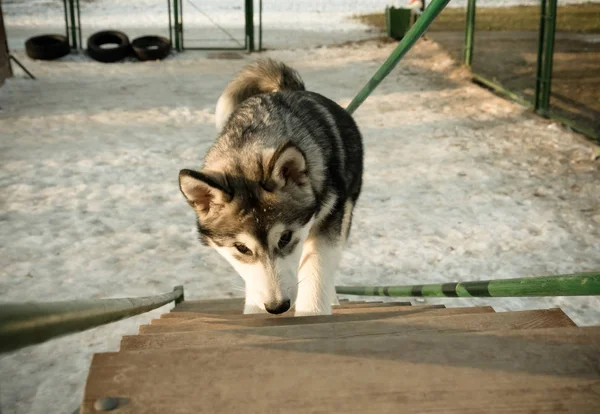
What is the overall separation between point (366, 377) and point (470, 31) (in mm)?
11229

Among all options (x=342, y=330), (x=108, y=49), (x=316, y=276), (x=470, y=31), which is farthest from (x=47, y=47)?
(x=342, y=330)

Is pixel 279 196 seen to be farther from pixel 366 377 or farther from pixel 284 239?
pixel 366 377

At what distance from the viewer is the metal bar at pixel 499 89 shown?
9.67 m

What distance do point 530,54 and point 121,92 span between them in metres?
7.27

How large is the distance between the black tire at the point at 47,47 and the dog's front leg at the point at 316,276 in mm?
12077

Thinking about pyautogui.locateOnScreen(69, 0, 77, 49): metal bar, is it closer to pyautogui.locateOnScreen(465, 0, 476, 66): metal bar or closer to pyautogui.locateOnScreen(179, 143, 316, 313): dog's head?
pyautogui.locateOnScreen(465, 0, 476, 66): metal bar

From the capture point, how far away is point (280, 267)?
2.73m

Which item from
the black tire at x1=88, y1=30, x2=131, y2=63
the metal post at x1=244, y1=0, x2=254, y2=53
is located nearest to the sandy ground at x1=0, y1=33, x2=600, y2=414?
the black tire at x1=88, y1=30, x2=131, y2=63

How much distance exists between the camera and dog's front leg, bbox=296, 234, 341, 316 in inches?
125

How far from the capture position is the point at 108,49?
13.5m

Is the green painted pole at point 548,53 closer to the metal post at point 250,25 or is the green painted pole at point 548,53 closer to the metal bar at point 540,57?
the metal bar at point 540,57

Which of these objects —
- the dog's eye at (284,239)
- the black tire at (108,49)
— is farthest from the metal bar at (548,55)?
the black tire at (108,49)

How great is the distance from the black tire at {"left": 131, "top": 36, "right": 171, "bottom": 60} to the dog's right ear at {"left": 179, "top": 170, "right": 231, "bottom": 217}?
1175cm

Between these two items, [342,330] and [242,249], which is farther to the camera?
[242,249]
